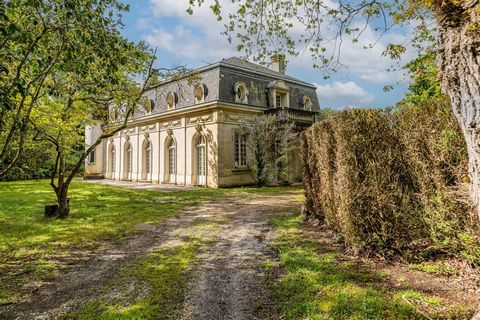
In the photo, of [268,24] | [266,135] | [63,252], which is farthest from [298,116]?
[63,252]

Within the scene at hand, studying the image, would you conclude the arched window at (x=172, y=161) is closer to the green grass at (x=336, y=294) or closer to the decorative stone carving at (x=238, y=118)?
the decorative stone carving at (x=238, y=118)

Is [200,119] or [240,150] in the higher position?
[200,119]

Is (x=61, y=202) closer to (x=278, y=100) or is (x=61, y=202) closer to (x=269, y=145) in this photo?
(x=269, y=145)

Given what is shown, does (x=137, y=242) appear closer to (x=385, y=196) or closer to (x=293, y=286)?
(x=293, y=286)

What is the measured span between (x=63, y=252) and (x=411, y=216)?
6.19 m

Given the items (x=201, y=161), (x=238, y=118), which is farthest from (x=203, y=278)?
(x=201, y=161)

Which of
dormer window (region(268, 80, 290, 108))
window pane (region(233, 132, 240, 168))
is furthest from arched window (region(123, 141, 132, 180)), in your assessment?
dormer window (region(268, 80, 290, 108))

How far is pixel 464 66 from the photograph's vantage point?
7.47 feet

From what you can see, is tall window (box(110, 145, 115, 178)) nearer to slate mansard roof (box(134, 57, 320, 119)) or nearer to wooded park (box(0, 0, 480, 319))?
slate mansard roof (box(134, 57, 320, 119))

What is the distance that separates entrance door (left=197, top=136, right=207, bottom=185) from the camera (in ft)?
62.9

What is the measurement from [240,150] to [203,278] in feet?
50.6

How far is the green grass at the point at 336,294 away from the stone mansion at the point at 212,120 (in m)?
13.6

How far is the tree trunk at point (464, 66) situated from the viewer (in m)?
2.20

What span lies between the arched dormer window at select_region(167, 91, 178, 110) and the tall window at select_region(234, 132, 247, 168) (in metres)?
5.33
